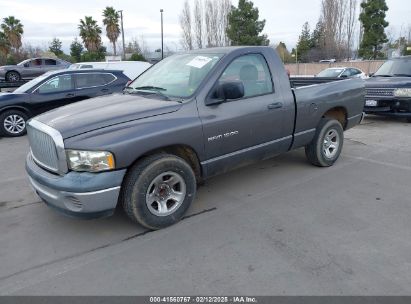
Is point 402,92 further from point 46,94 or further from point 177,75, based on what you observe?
point 46,94

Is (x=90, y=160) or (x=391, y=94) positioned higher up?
(x=391, y=94)

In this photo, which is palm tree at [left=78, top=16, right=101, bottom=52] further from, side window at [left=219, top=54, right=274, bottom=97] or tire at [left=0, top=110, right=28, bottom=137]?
side window at [left=219, top=54, right=274, bottom=97]

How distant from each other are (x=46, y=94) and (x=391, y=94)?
343 inches

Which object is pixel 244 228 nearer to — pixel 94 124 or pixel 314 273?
pixel 314 273

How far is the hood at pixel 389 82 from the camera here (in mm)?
8483

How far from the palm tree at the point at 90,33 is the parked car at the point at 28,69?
882 inches

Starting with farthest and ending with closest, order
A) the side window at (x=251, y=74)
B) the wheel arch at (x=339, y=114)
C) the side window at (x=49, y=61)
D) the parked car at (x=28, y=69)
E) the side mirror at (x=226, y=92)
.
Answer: the side window at (x=49, y=61), the parked car at (x=28, y=69), the wheel arch at (x=339, y=114), the side window at (x=251, y=74), the side mirror at (x=226, y=92)

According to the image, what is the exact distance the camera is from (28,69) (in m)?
23.6

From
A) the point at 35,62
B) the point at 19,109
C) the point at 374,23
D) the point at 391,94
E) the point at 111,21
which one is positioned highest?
the point at 111,21

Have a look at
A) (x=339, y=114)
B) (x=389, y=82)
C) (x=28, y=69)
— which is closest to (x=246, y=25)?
(x=28, y=69)

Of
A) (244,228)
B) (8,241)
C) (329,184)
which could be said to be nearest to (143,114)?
(244,228)

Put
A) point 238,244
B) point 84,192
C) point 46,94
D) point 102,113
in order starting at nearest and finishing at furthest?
point 84,192
point 238,244
point 102,113
point 46,94

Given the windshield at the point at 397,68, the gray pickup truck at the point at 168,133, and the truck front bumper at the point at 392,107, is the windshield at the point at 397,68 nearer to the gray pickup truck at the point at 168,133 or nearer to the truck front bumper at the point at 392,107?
the truck front bumper at the point at 392,107

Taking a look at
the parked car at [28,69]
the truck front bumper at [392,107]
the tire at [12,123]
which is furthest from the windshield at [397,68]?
the parked car at [28,69]
